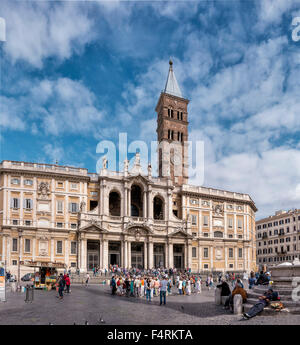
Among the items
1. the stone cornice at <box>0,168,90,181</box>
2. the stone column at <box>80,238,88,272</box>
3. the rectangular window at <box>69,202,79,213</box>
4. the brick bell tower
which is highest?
the brick bell tower

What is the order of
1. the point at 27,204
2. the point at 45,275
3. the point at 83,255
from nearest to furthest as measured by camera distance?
the point at 45,275 → the point at 27,204 → the point at 83,255

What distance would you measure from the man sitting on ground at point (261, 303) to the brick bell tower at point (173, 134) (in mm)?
47654

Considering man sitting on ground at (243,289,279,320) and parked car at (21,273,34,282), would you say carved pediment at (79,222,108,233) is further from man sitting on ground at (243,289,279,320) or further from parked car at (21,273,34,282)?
man sitting on ground at (243,289,279,320)

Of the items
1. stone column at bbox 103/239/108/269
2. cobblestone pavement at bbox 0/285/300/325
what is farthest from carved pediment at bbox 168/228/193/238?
cobblestone pavement at bbox 0/285/300/325

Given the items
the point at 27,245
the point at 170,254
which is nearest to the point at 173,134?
the point at 170,254

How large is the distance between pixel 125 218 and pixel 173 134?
2240 cm

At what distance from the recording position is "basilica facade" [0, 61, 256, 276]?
166 feet

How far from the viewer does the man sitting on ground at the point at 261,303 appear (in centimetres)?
1460

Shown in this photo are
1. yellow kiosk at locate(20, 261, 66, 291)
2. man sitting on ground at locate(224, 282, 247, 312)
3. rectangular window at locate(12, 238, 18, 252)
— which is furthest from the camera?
rectangular window at locate(12, 238, 18, 252)

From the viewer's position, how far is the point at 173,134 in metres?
71.1

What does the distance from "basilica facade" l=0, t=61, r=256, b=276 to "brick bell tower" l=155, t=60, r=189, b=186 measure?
7.8 inches

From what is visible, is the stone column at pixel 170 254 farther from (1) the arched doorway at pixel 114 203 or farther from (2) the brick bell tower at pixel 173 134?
(2) the brick bell tower at pixel 173 134

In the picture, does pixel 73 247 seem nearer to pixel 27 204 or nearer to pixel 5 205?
pixel 27 204

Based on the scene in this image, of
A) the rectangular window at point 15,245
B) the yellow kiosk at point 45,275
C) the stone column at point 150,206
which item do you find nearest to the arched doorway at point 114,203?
the stone column at point 150,206
